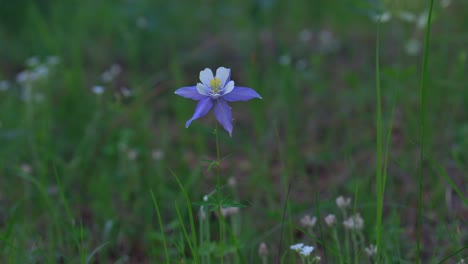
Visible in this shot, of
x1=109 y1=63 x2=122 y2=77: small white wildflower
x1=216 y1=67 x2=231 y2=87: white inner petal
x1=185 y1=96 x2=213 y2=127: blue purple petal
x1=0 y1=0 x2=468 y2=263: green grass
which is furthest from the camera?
x1=109 y1=63 x2=122 y2=77: small white wildflower

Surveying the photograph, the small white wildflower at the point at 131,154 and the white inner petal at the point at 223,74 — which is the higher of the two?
the white inner petal at the point at 223,74

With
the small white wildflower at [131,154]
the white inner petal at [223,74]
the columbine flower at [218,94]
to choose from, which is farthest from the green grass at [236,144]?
the white inner petal at [223,74]

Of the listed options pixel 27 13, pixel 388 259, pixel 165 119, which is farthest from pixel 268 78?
pixel 27 13

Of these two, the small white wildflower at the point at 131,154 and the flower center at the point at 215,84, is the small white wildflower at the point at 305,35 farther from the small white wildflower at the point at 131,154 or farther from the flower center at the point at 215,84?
the flower center at the point at 215,84

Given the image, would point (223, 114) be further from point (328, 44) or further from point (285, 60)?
point (328, 44)

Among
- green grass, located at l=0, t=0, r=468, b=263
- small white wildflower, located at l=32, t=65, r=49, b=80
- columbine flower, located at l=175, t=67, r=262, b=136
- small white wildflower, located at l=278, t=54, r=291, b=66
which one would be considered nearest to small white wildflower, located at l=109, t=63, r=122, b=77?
green grass, located at l=0, t=0, r=468, b=263

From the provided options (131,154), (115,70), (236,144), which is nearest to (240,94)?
(131,154)

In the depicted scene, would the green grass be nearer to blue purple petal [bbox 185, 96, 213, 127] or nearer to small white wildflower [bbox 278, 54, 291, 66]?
small white wildflower [bbox 278, 54, 291, 66]
